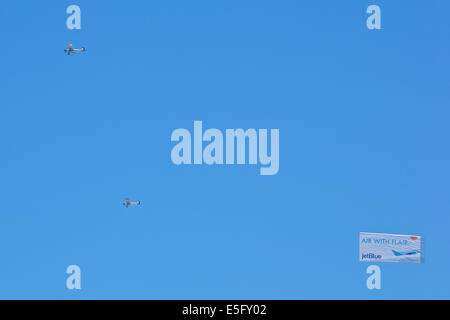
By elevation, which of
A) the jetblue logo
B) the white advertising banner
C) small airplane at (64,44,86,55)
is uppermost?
small airplane at (64,44,86,55)

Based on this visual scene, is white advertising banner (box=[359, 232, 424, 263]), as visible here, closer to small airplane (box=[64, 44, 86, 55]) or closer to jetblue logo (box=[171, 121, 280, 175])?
jetblue logo (box=[171, 121, 280, 175])

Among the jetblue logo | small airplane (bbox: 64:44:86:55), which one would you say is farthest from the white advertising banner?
small airplane (bbox: 64:44:86:55)

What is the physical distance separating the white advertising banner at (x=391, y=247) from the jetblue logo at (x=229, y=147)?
83 cm

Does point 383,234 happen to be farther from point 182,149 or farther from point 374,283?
point 182,149

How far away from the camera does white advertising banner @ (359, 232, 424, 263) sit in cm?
526

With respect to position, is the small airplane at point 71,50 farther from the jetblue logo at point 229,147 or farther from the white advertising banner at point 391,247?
the white advertising banner at point 391,247

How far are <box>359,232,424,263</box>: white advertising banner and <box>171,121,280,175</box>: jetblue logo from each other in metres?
0.83

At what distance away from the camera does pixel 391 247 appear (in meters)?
5.28

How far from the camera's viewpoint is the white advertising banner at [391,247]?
17.3 feet

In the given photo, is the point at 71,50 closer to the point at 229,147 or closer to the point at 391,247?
the point at 229,147

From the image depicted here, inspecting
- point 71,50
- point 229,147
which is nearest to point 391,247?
point 229,147
